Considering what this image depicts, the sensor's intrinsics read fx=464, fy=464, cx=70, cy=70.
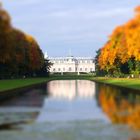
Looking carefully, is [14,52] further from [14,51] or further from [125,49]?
[125,49]

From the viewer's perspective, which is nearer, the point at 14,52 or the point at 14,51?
the point at 14,52

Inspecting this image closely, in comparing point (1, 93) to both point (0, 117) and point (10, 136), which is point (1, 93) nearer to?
point (0, 117)

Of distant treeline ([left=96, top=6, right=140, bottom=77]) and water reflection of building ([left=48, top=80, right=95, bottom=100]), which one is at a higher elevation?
distant treeline ([left=96, top=6, right=140, bottom=77])

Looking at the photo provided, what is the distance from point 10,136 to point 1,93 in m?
22.9

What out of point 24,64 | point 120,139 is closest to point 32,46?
point 24,64

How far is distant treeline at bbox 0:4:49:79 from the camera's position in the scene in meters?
46.3

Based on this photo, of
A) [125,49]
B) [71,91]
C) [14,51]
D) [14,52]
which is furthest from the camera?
[125,49]

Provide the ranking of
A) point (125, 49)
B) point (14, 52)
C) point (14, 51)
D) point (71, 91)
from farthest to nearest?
point (125, 49)
point (14, 51)
point (14, 52)
point (71, 91)

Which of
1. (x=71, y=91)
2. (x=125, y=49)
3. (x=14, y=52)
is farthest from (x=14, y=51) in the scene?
(x=71, y=91)

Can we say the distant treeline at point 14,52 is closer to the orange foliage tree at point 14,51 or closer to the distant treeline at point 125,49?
the orange foliage tree at point 14,51

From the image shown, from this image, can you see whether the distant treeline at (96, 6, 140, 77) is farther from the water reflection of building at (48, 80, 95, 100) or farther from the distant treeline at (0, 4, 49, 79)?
the distant treeline at (0, 4, 49, 79)

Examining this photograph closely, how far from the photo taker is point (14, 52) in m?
64.9

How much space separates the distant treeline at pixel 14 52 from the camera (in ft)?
152

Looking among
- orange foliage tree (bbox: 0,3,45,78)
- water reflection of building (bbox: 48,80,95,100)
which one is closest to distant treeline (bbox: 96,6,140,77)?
water reflection of building (bbox: 48,80,95,100)
